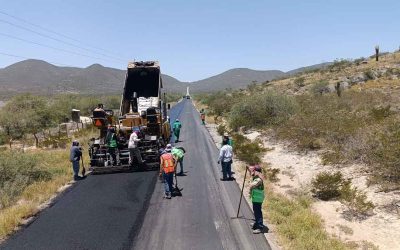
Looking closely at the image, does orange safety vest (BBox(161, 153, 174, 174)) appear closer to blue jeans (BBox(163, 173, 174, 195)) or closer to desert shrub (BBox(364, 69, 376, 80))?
blue jeans (BBox(163, 173, 174, 195))

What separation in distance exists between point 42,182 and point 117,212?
601cm

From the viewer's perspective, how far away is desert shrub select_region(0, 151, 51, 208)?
53.4 feet

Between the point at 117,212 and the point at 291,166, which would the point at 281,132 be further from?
the point at 117,212

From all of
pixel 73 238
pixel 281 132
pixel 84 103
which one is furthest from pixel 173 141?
pixel 84 103

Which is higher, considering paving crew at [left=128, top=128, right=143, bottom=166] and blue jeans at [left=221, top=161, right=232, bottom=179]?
paving crew at [left=128, top=128, right=143, bottom=166]

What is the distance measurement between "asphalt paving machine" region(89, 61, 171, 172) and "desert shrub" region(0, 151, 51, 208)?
97.6 inches

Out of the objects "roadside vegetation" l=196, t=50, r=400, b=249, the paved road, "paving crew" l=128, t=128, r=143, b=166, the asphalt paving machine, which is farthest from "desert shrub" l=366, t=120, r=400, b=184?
"paving crew" l=128, t=128, r=143, b=166

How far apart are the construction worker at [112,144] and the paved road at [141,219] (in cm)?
185

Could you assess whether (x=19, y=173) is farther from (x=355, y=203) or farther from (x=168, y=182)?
(x=355, y=203)

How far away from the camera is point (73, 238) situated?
10734 millimetres

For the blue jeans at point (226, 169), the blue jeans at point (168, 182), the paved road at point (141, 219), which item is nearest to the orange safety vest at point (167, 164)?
the blue jeans at point (168, 182)

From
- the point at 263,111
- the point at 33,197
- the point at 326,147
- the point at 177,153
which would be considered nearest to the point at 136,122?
the point at 177,153

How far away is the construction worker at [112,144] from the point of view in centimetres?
1907

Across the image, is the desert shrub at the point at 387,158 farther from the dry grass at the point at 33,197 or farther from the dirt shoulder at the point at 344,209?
the dry grass at the point at 33,197
